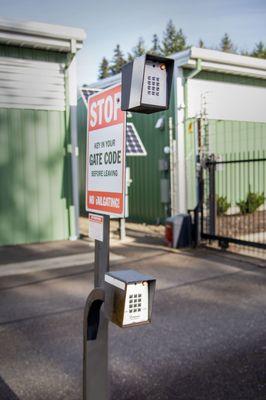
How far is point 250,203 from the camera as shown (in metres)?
14.1

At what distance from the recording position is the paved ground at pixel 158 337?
356cm

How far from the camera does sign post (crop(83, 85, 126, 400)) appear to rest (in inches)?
92.6

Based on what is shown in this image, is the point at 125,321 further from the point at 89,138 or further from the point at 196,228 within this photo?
the point at 196,228

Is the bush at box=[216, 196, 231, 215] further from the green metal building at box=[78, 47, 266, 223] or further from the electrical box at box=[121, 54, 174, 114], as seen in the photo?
the electrical box at box=[121, 54, 174, 114]

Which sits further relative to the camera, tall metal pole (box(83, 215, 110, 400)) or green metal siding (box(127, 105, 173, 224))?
green metal siding (box(127, 105, 173, 224))

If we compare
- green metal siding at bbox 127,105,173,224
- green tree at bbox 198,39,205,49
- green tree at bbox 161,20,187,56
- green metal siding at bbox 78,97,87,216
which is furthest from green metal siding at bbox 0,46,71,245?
green tree at bbox 161,20,187,56

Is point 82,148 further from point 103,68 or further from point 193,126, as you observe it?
point 103,68

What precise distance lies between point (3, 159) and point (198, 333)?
694 cm

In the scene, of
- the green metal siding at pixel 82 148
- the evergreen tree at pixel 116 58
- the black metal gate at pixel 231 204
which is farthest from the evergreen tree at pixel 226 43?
the black metal gate at pixel 231 204

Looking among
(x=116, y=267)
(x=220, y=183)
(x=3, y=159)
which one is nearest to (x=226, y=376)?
(x=116, y=267)

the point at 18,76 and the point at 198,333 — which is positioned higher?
the point at 18,76

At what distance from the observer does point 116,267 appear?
778cm

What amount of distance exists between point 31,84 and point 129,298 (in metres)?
Result: 9.13

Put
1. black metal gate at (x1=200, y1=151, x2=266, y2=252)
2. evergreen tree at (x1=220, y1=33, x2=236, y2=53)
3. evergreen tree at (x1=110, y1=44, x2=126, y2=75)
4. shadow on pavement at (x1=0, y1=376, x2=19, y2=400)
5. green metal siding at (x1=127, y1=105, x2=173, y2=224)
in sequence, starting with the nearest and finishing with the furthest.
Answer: shadow on pavement at (x1=0, y1=376, x2=19, y2=400)
black metal gate at (x1=200, y1=151, x2=266, y2=252)
green metal siding at (x1=127, y1=105, x2=173, y2=224)
evergreen tree at (x1=220, y1=33, x2=236, y2=53)
evergreen tree at (x1=110, y1=44, x2=126, y2=75)
